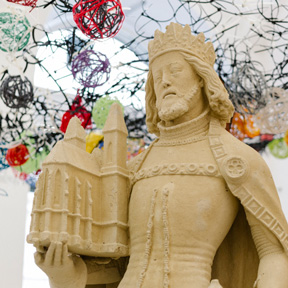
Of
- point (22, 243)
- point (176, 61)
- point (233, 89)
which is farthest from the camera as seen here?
point (22, 243)

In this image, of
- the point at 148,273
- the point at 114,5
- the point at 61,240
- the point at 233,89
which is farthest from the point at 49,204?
the point at 233,89

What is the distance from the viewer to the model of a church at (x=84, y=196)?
2.83 metres

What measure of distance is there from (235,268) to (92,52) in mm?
2651

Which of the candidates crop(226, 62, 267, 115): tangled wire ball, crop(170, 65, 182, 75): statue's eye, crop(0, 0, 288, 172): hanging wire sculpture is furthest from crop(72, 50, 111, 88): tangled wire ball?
crop(170, 65, 182, 75): statue's eye

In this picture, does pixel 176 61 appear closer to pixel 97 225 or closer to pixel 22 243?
pixel 97 225

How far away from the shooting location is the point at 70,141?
10.7ft

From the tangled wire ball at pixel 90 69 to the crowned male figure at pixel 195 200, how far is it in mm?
2024

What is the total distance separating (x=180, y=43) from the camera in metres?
3.27

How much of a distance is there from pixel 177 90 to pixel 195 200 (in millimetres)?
533

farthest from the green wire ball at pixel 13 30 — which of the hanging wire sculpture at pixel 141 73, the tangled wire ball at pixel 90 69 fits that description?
the tangled wire ball at pixel 90 69

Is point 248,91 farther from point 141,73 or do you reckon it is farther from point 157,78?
point 157,78

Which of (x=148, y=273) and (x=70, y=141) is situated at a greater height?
(x=70, y=141)

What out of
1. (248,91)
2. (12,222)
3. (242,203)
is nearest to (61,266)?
(242,203)

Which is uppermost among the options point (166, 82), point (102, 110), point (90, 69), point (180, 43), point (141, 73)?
point (141, 73)
